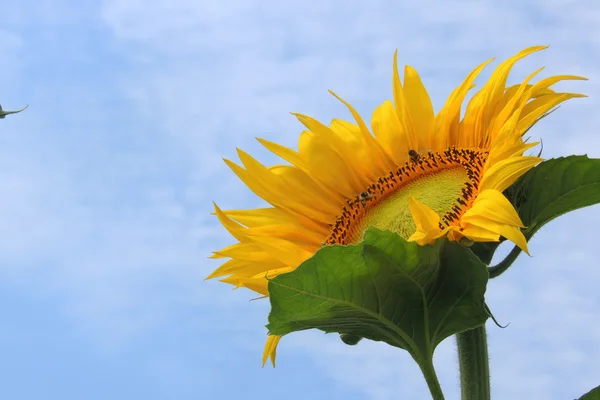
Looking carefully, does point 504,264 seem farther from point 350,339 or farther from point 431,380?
point 350,339

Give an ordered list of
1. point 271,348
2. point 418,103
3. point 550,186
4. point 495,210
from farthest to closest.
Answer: point 418,103 < point 271,348 < point 550,186 < point 495,210

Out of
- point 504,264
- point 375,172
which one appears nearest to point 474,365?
point 504,264

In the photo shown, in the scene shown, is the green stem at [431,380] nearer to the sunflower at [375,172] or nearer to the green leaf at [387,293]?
the green leaf at [387,293]

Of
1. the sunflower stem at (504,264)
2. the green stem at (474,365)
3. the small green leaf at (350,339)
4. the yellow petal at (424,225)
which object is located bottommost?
the green stem at (474,365)

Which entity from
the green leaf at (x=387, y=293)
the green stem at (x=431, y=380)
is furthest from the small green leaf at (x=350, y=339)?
the green stem at (x=431, y=380)

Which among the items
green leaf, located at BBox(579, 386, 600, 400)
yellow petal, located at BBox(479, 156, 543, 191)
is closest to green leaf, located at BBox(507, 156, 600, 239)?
yellow petal, located at BBox(479, 156, 543, 191)

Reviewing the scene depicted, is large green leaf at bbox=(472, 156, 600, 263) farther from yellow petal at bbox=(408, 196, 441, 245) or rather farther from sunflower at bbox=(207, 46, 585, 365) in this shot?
yellow petal at bbox=(408, 196, 441, 245)

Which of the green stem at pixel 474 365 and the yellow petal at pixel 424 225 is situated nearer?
the yellow petal at pixel 424 225
